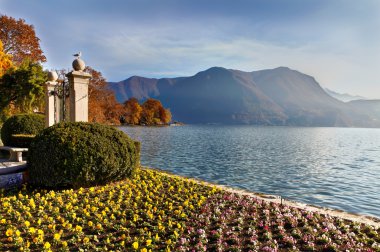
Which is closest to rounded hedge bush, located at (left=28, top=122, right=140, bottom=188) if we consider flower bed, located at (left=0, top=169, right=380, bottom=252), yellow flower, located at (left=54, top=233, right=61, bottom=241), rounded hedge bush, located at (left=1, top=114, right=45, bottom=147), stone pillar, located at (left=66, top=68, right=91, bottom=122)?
flower bed, located at (left=0, top=169, right=380, bottom=252)

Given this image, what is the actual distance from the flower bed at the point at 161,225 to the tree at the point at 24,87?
1870 cm

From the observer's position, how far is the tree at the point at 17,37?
40.9 meters

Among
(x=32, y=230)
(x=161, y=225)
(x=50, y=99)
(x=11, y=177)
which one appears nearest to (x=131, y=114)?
(x=50, y=99)

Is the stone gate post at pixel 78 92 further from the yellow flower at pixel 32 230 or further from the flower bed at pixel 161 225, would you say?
the yellow flower at pixel 32 230

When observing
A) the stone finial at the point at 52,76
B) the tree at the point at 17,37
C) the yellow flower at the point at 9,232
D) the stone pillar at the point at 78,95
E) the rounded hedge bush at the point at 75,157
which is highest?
the tree at the point at 17,37

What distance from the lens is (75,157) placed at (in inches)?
401

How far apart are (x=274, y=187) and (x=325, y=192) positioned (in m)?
2.97

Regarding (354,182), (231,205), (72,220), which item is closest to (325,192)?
(354,182)

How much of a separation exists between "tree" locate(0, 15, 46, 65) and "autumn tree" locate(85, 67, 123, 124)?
20.6 meters

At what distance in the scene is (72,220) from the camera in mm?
7738

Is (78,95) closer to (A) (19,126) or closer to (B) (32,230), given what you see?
(A) (19,126)

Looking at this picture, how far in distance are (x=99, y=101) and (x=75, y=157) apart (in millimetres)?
71813

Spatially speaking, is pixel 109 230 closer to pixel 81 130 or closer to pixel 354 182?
pixel 81 130

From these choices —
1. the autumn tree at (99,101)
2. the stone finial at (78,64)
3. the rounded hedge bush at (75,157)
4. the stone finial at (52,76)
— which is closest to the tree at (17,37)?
the autumn tree at (99,101)
